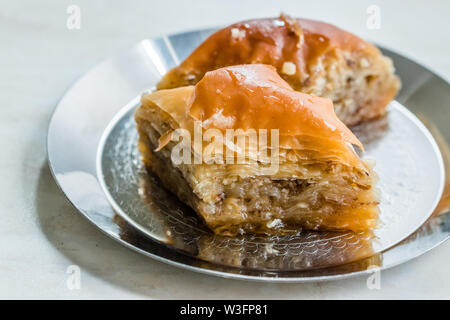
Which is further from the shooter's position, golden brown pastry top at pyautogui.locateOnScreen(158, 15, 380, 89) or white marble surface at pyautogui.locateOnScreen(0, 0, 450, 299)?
golden brown pastry top at pyautogui.locateOnScreen(158, 15, 380, 89)

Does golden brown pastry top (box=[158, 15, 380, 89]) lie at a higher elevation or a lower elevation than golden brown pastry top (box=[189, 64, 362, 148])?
higher

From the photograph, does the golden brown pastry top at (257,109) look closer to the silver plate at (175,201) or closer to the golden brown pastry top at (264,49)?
the silver plate at (175,201)

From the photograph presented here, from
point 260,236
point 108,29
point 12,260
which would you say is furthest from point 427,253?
point 108,29

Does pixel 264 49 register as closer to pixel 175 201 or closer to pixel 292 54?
pixel 292 54

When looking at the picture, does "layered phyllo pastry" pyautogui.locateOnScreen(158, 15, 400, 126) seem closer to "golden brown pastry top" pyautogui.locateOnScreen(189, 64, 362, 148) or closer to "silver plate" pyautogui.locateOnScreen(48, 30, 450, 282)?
"silver plate" pyautogui.locateOnScreen(48, 30, 450, 282)

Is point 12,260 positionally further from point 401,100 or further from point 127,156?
point 401,100

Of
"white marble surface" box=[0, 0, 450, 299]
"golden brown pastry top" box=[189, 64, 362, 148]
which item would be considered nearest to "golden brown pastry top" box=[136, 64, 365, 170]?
"golden brown pastry top" box=[189, 64, 362, 148]
